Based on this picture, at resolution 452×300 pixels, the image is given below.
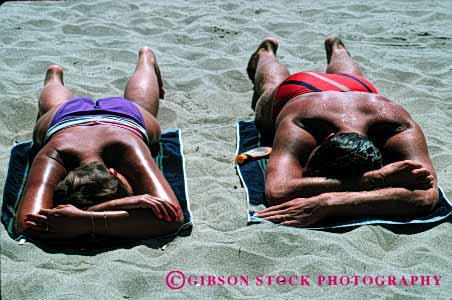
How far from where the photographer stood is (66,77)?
5883mm

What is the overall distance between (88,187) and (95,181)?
48 mm

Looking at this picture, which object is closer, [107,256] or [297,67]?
[107,256]

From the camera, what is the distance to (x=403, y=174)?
401 centimetres

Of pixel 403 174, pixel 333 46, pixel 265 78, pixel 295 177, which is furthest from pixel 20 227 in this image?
pixel 333 46

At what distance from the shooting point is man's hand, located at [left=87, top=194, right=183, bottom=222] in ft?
12.3

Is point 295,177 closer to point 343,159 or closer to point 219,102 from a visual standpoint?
point 343,159

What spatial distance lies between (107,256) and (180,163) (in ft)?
4.02

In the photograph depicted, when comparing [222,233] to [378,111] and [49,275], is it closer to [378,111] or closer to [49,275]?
[49,275]

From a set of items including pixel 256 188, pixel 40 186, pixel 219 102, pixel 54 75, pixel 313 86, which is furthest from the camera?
pixel 219 102

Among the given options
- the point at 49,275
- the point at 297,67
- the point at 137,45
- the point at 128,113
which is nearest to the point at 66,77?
the point at 137,45

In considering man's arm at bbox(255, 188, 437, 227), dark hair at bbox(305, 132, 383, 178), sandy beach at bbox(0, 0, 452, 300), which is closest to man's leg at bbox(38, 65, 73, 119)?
sandy beach at bbox(0, 0, 452, 300)

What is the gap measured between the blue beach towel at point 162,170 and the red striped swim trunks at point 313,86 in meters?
0.75

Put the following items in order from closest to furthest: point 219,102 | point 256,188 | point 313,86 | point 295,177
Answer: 1. point 295,177
2. point 256,188
3. point 313,86
4. point 219,102

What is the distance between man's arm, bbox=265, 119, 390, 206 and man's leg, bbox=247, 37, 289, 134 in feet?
2.39
